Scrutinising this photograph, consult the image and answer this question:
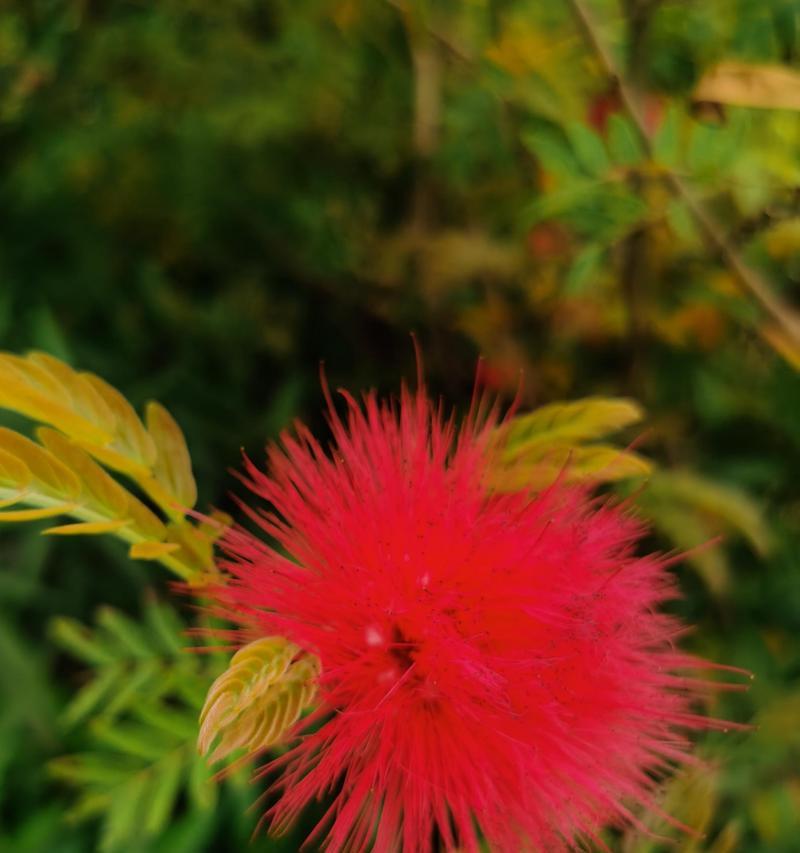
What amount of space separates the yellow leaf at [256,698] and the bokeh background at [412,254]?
41 cm

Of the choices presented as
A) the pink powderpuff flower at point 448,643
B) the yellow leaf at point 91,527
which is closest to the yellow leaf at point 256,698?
the pink powderpuff flower at point 448,643

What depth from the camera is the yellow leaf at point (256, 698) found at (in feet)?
1.63

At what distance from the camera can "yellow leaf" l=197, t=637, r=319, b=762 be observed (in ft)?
1.63

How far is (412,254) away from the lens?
133 cm

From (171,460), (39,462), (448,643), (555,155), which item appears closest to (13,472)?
(39,462)

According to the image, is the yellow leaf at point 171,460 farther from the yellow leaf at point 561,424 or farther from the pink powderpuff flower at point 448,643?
the yellow leaf at point 561,424

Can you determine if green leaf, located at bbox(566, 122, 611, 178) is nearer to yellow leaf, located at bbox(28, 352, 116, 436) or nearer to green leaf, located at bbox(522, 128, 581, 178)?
green leaf, located at bbox(522, 128, 581, 178)

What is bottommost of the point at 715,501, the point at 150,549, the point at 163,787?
the point at 163,787

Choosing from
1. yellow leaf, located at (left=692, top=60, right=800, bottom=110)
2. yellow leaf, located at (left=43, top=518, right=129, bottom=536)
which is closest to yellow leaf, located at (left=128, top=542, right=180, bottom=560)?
yellow leaf, located at (left=43, top=518, right=129, bottom=536)

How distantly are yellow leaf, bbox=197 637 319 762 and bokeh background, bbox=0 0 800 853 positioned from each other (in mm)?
406

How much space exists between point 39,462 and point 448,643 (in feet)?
0.97

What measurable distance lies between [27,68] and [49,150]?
0.12m

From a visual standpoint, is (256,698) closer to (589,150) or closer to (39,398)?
(39,398)

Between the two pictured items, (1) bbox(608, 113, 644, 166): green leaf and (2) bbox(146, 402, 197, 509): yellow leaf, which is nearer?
(2) bbox(146, 402, 197, 509): yellow leaf
